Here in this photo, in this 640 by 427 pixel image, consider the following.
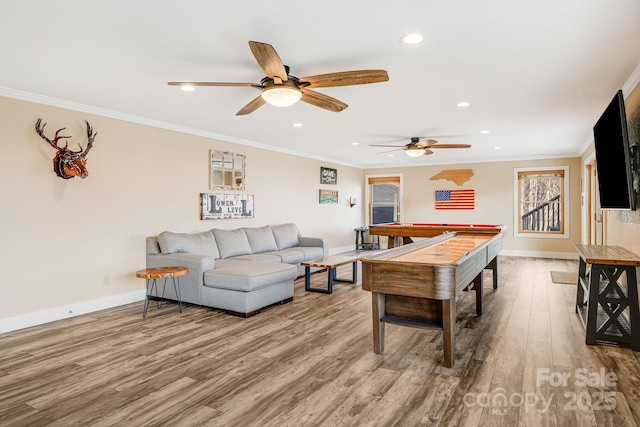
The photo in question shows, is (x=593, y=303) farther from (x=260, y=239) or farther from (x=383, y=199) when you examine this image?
(x=383, y=199)

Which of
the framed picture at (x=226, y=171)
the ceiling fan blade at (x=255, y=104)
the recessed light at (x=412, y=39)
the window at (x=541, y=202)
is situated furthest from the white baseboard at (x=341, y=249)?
the recessed light at (x=412, y=39)

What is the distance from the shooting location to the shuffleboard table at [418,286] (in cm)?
256

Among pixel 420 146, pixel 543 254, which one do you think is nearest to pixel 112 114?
pixel 420 146

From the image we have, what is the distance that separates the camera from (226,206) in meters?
6.07

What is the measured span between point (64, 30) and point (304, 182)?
18.9ft

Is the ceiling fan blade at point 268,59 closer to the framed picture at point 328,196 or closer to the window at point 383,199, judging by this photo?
the framed picture at point 328,196

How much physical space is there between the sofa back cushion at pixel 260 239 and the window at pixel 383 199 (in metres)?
4.80

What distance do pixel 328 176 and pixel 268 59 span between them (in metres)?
6.41

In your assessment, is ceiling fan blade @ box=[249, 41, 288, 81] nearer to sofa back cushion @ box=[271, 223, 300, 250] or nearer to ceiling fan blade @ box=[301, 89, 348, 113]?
ceiling fan blade @ box=[301, 89, 348, 113]

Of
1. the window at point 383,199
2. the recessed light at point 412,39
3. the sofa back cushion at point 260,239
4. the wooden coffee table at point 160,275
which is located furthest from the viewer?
the window at point 383,199

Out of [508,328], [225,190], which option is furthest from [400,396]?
[225,190]

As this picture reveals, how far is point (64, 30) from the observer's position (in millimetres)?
2471

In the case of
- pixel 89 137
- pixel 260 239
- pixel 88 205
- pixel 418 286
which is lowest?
pixel 418 286

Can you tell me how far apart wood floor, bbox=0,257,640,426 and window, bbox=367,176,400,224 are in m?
6.34
